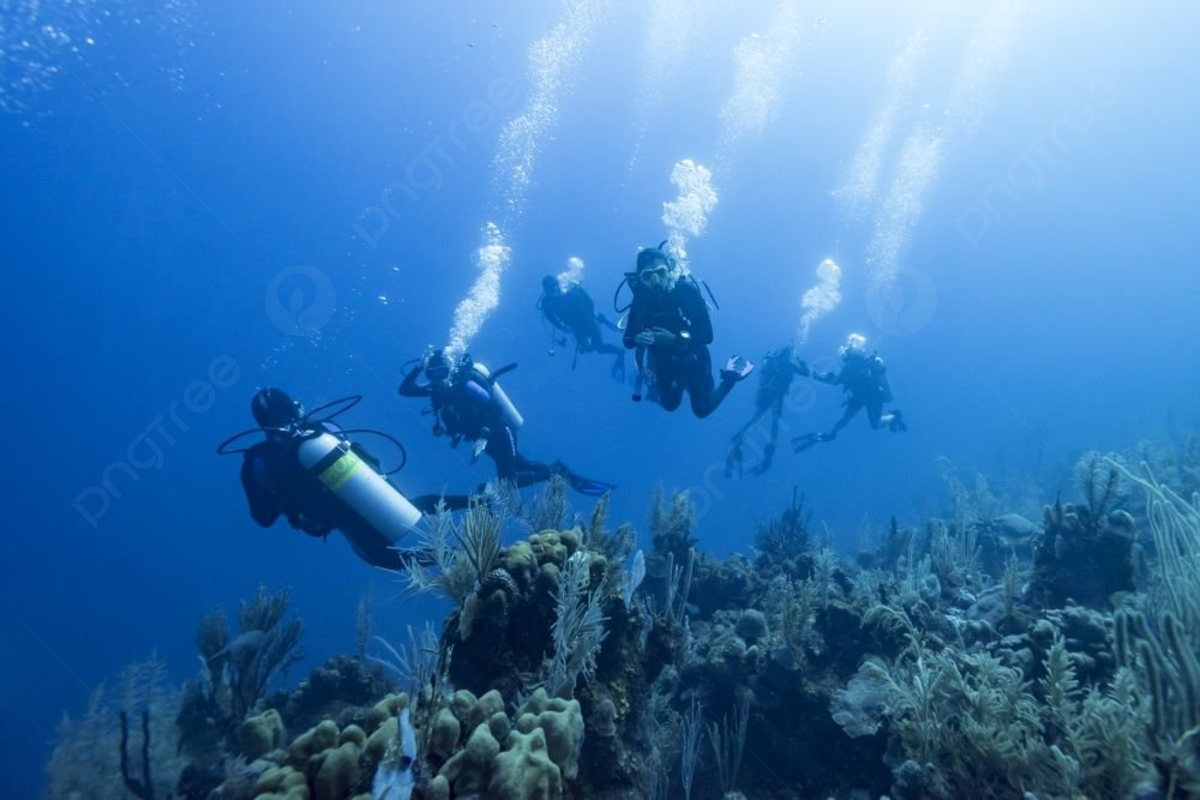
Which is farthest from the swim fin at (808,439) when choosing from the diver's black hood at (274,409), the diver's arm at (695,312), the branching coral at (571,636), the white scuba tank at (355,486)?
the branching coral at (571,636)

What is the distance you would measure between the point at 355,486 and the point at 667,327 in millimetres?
5234

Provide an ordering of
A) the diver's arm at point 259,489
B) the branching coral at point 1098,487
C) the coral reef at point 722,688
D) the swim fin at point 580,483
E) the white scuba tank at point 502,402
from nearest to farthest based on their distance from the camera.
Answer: the coral reef at point 722,688, the branching coral at point 1098,487, the diver's arm at point 259,489, the swim fin at point 580,483, the white scuba tank at point 502,402

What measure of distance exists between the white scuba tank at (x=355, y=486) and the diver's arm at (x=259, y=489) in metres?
0.51

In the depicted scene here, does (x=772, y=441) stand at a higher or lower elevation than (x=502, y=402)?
higher

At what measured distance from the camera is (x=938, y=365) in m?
161

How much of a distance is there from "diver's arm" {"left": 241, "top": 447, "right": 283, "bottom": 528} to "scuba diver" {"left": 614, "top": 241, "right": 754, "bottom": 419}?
17.6 feet

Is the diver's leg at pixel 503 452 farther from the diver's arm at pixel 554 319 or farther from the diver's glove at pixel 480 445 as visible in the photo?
the diver's arm at pixel 554 319

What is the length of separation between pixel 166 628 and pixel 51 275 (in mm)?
96164

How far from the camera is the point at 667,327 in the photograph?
9.34 meters

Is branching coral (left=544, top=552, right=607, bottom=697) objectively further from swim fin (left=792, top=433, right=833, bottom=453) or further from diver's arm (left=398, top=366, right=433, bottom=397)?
swim fin (left=792, top=433, right=833, bottom=453)

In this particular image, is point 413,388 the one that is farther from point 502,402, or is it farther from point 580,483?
point 580,483

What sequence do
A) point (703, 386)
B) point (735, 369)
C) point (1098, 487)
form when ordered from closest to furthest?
point (1098, 487) < point (703, 386) < point (735, 369)

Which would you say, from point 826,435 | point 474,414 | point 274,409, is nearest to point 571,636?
point 274,409

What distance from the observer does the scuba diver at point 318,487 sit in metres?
7.03
